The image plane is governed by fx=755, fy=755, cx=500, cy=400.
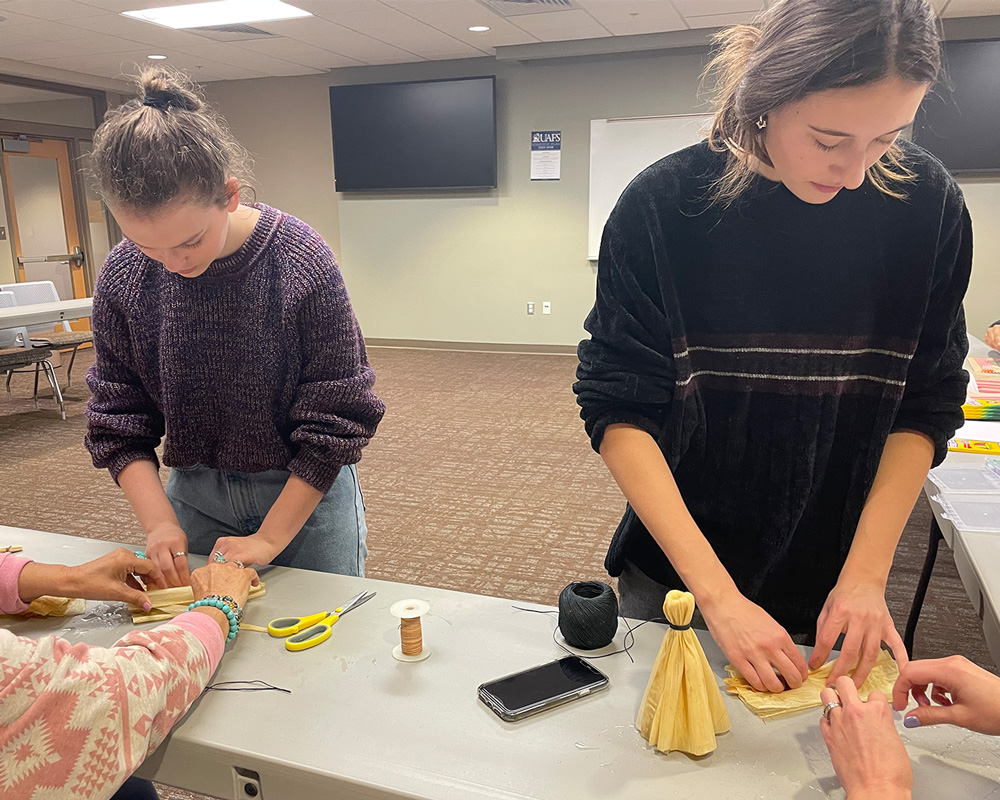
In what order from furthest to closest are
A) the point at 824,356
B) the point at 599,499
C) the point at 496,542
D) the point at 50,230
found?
the point at 50,230 < the point at 599,499 < the point at 496,542 < the point at 824,356

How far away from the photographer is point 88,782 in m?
0.77

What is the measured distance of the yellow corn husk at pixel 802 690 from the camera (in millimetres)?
893

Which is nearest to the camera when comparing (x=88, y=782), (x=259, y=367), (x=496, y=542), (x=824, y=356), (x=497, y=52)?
(x=88, y=782)

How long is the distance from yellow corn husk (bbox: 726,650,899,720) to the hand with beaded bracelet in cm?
68

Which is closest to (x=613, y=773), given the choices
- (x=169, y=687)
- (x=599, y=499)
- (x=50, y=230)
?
(x=169, y=687)

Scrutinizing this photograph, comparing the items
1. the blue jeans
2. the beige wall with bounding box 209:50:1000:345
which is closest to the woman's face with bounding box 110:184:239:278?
the blue jeans

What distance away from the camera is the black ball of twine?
1.02 m

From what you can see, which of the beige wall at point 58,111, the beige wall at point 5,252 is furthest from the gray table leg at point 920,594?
the beige wall at point 58,111

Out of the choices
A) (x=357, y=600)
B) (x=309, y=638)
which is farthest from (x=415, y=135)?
(x=309, y=638)

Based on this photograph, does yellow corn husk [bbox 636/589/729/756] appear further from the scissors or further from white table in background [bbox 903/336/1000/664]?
white table in background [bbox 903/336/1000/664]

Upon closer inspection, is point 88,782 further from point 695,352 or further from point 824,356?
point 824,356

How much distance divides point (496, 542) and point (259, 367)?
1957mm

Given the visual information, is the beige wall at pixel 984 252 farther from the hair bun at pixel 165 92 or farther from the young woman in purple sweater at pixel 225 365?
the hair bun at pixel 165 92

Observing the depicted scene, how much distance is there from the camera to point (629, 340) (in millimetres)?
1013
